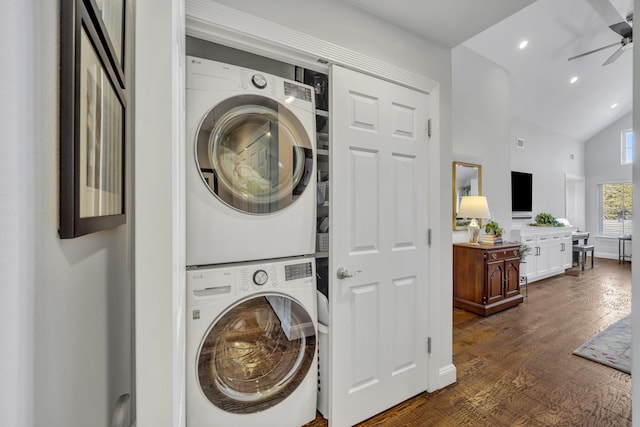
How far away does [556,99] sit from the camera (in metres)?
5.38

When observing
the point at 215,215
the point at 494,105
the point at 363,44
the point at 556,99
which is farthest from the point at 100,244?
the point at 556,99

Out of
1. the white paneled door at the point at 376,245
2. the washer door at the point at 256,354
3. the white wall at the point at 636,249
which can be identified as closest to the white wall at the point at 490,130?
the white paneled door at the point at 376,245

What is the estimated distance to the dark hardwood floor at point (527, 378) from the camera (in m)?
1.77

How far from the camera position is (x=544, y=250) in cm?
511

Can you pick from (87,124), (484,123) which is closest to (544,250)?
(484,123)

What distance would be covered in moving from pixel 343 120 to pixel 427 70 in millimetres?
848

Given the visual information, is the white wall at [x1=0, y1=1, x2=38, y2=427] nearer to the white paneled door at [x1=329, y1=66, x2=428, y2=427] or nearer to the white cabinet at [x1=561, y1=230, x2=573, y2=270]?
the white paneled door at [x1=329, y1=66, x2=428, y2=427]

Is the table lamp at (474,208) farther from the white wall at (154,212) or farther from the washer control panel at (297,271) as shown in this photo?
the white wall at (154,212)

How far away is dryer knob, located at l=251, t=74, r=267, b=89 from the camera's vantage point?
A: 1.40 metres

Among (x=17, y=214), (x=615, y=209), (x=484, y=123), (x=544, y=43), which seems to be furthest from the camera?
(x=615, y=209)

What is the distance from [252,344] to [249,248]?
0.48 meters

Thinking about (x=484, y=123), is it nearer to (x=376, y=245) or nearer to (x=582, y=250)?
(x=376, y=245)

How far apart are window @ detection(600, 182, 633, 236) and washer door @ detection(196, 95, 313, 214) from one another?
30.7ft

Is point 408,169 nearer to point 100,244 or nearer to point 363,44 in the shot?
point 363,44
